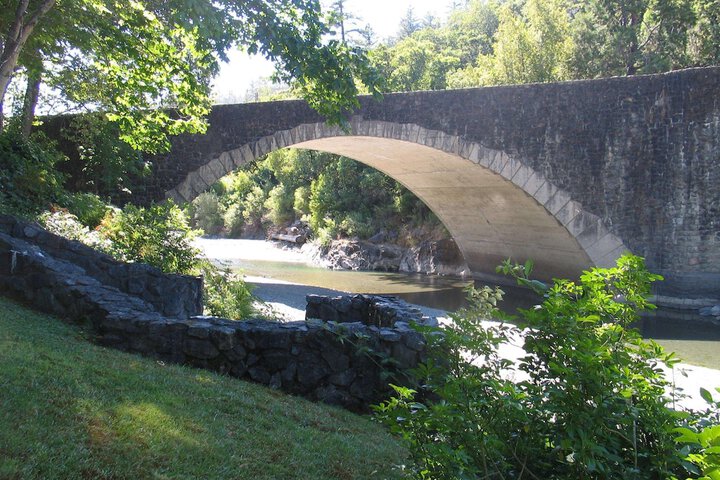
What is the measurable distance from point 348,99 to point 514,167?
10.2 meters

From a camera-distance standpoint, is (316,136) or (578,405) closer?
(578,405)

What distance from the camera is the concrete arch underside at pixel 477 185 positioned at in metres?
14.9

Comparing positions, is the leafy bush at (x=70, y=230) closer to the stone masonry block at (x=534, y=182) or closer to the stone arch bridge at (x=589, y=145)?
the stone arch bridge at (x=589, y=145)

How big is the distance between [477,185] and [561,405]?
15.5m

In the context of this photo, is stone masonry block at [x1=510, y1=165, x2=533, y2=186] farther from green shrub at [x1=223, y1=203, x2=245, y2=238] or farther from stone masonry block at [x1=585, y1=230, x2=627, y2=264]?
green shrub at [x1=223, y1=203, x2=245, y2=238]

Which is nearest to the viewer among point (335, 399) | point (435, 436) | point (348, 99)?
point (435, 436)

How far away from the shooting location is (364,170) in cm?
3045

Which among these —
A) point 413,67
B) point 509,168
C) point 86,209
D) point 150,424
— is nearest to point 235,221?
point 413,67

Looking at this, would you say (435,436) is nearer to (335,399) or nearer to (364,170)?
(335,399)

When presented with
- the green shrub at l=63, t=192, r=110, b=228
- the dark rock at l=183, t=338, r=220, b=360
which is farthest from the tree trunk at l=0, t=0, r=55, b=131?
the dark rock at l=183, t=338, r=220, b=360

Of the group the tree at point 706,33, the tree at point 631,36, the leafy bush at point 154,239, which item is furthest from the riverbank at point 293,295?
the tree at point 706,33

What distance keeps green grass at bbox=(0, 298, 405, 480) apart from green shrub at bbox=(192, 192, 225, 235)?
41635 mm

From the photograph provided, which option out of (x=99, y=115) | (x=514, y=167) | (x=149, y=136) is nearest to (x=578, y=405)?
(x=149, y=136)

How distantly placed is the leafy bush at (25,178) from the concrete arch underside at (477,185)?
3.31 metres
